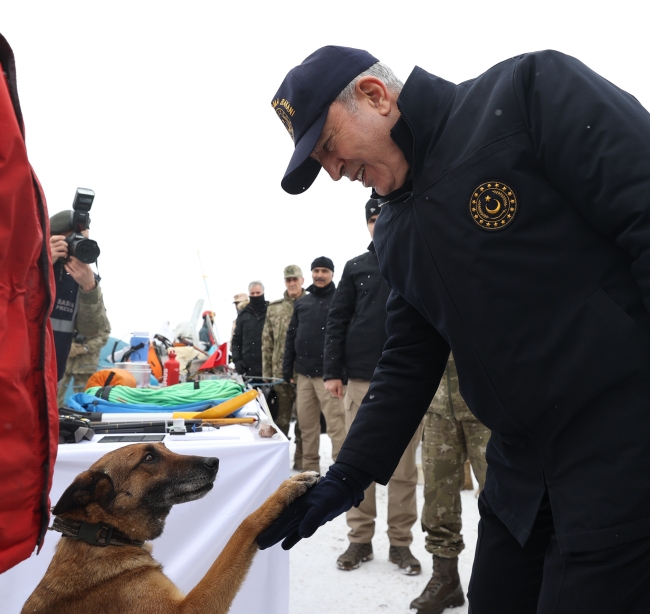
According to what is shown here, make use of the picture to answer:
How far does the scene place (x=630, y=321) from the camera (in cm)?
105

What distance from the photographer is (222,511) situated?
230cm

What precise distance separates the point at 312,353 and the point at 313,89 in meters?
4.80

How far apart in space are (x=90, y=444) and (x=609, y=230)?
6.64 ft

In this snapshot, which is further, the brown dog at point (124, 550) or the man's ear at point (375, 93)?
the brown dog at point (124, 550)

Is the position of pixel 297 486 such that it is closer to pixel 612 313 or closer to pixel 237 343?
pixel 612 313

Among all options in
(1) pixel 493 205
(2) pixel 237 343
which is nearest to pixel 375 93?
(1) pixel 493 205

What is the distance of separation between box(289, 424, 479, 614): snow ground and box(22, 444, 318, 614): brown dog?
5.69ft

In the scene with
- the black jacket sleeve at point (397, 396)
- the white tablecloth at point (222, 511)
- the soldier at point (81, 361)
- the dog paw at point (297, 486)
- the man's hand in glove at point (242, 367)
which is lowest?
the man's hand in glove at point (242, 367)

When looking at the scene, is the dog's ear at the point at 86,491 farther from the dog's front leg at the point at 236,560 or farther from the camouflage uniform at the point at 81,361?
the camouflage uniform at the point at 81,361

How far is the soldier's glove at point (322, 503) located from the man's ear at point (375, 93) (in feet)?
3.06

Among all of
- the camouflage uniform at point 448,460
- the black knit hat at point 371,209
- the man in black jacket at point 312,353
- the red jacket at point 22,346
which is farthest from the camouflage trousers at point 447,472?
the red jacket at point 22,346

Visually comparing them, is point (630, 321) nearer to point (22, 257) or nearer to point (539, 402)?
point (539, 402)

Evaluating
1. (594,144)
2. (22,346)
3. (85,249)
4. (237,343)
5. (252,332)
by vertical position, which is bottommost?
(237,343)

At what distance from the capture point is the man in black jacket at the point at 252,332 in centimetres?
857
